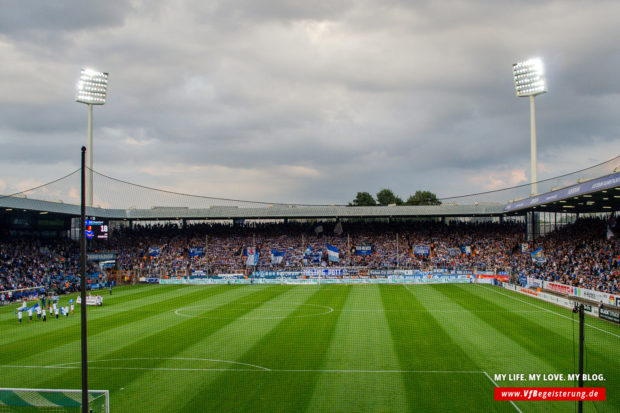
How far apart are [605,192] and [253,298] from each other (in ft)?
85.3

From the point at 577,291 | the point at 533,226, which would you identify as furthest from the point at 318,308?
the point at 533,226

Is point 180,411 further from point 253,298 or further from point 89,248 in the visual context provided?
point 89,248

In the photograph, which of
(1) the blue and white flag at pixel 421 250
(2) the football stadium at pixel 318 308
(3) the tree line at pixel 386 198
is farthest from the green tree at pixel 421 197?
(1) the blue and white flag at pixel 421 250

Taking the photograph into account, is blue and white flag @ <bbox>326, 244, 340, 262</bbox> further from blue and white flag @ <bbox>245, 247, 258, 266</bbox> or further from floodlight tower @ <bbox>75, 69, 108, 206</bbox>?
floodlight tower @ <bbox>75, 69, 108, 206</bbox>

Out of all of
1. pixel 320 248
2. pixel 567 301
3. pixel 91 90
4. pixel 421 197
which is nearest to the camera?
pixel 567 301

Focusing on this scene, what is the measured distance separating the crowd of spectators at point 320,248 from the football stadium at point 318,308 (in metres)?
0.24

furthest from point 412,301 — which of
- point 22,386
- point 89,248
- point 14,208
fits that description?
point 89,248

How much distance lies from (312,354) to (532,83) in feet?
147

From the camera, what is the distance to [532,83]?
50812 millimetres

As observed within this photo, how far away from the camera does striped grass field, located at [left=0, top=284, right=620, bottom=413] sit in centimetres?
1357

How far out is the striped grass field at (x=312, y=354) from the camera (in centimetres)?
1357

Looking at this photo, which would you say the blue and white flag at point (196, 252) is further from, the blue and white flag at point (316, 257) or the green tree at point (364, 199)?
the green tree at point (364, 199)

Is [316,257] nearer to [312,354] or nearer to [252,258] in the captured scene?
[252,258]

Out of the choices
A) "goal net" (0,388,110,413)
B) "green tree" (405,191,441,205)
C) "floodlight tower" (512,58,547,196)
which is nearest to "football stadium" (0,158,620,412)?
"goal net" (0,388,110,413)
